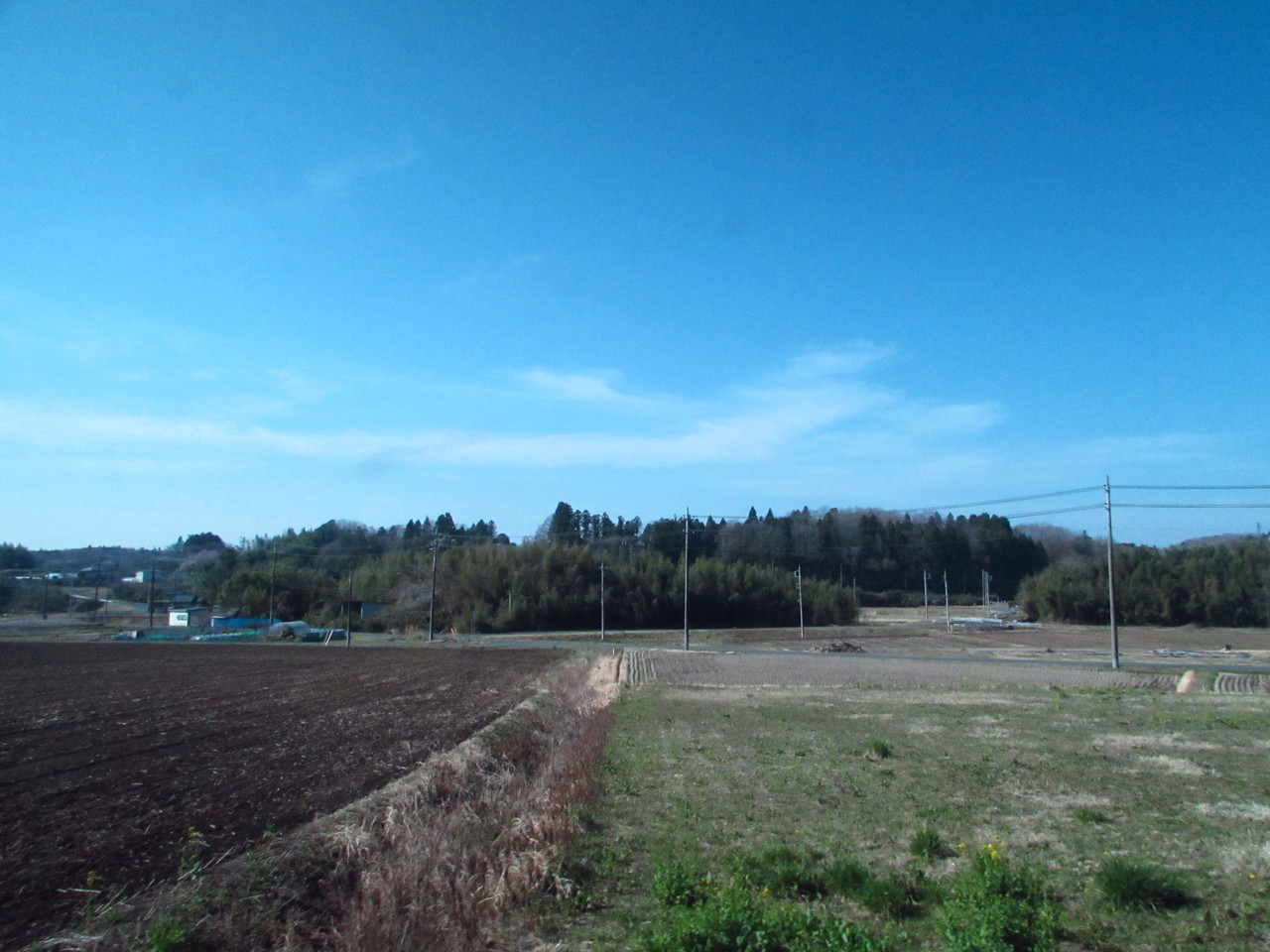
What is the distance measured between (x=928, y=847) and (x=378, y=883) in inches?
224

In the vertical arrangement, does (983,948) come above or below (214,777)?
above

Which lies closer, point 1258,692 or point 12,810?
point 12,810

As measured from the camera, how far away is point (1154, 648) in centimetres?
6575

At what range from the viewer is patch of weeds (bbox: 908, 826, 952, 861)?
30.0 feet

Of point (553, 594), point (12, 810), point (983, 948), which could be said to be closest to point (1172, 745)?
point (983, 948)

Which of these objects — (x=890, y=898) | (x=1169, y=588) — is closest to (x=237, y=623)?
(x=890, y=898)

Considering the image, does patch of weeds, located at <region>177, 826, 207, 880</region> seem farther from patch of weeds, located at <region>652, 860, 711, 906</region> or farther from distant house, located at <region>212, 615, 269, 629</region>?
distant house, located at <region>212, 615, 269, 629</region>

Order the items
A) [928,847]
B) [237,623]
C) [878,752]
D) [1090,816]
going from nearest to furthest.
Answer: [928,847], [1090,816], [878,752], [237,623]

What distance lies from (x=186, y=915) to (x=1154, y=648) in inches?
2884

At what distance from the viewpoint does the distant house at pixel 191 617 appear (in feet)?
327

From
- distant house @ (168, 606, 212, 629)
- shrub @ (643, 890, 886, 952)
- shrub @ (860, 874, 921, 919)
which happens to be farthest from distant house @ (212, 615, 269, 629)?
shrub @ (643, 890, 886, 952)

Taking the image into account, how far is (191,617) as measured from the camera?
10456 centimetres

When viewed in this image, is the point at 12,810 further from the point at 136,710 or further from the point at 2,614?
the point at 2,614

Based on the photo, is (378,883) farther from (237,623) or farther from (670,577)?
(670,577)
